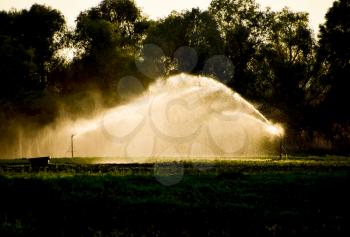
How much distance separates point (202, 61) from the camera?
206 feet

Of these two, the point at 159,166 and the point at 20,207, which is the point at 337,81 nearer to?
the point at 159,166

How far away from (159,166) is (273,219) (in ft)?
47.1

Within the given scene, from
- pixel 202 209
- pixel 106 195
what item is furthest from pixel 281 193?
pixel 106 195

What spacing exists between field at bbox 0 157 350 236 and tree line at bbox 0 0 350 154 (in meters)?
37.2

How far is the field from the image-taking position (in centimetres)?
1409

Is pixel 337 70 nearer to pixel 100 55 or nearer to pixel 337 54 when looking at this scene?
pixel 337 54

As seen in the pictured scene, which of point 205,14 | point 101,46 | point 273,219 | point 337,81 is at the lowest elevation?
point 273,219

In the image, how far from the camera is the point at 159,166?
94.5 ft

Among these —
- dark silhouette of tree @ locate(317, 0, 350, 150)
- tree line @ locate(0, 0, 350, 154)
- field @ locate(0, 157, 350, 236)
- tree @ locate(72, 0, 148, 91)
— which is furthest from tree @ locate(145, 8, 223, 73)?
field @ locate(0, 157, 350, 236)

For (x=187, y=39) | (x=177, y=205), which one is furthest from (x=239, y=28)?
(x=177, y=205)

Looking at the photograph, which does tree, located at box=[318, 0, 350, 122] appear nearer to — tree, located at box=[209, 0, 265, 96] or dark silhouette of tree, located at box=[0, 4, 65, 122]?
tree, located at box=[209, 0, 265, 96]

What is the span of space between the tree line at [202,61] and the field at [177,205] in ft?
122

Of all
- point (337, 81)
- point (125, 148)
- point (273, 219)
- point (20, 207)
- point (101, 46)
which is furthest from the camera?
point (101, 46)

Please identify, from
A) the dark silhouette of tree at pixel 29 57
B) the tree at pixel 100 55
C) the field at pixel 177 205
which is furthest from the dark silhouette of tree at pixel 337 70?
the field at pixel 177 205
